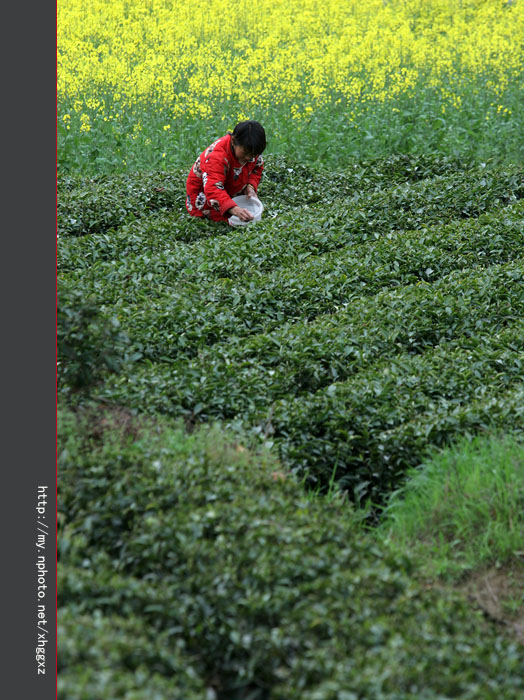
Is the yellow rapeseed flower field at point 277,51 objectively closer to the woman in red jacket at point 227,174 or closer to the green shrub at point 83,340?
the woman in red jacket at point 227,174

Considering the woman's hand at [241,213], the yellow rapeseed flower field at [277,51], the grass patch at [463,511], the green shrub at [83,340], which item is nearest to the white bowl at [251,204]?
the woman's hand at [241,213]

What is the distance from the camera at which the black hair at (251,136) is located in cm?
779

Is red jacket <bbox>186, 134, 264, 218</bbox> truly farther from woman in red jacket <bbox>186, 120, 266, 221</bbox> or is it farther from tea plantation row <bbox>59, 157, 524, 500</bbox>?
tea plantation row <bbox>59, 157, 524, 500</bbox>

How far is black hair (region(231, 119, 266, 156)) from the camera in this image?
779cm

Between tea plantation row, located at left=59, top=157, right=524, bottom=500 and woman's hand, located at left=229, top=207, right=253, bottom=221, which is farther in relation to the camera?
woman's hand, located at left=229, top=207, right=253, bottom=221

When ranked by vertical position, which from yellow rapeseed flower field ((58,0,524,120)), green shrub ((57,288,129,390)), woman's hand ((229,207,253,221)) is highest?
yellow rapeseed flower field ((58,0,524,120))

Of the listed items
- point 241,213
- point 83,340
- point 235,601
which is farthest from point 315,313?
point 235,601

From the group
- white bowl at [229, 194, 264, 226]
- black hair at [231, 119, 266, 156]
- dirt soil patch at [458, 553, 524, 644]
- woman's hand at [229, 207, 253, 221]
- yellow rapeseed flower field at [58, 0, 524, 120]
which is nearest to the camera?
dirt soil patch at [458, 553, 524, 644]

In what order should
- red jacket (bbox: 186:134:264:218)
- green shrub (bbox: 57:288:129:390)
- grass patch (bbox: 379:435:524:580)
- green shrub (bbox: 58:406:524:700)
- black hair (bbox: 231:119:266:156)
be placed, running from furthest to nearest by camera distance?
1. red jacket (bbox: 186:134:264:218)
2. black hair (bbox: 231:119:266:156)
3. green shrub (bbox: 57:288:129:390)
4. grass patch (bbox: 379:435:524:580)
5. green shrub (bbox: 58:406:524:700)

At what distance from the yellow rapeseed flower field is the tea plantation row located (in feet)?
12.7

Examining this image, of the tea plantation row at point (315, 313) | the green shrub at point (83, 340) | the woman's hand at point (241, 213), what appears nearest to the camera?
the green shrub at point (83, 340)

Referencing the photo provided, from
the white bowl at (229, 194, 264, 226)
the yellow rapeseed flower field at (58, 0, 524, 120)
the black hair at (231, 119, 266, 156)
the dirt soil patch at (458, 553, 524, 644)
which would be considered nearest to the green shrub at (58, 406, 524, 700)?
the dirt soil patch at (458, 553, 524, 644)

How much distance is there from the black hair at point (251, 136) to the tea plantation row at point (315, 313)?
2.72 feet

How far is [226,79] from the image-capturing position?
44.1 ft
